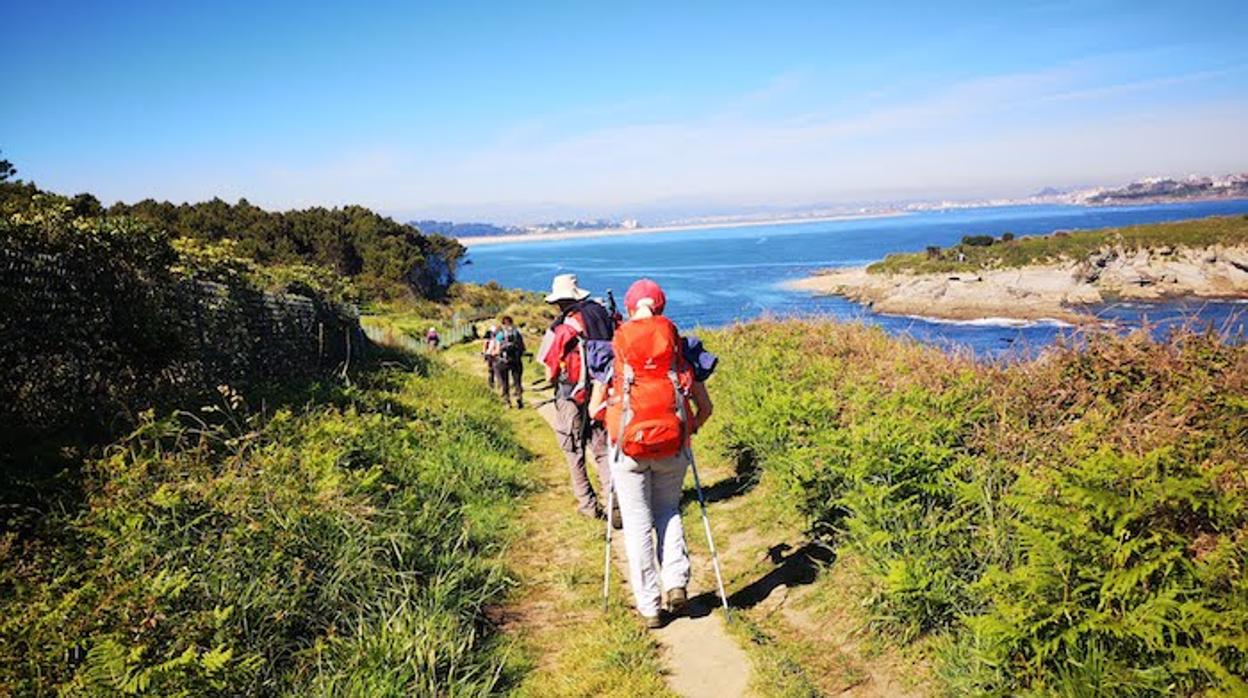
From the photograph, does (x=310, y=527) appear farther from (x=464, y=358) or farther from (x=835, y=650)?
(x=464, y=358)

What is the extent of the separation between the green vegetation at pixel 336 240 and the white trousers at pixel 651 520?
3596cm

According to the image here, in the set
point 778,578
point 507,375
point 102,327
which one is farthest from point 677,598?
point 507,375

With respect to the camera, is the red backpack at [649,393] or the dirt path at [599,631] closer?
the dirt path at [599,631]

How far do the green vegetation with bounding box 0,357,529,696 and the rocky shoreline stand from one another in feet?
180

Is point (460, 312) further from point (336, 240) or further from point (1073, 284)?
point (1073, 284)

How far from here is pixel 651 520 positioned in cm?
469

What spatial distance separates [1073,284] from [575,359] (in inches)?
2644

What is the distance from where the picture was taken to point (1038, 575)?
10.6 feet

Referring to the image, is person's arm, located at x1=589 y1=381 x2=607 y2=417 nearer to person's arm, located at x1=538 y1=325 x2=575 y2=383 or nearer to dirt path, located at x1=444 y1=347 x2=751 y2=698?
person's arm, located at x1=538 y1=325 x2=575 y2=383

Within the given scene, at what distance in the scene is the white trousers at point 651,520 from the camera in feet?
15.0

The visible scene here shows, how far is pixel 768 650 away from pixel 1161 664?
2038mm

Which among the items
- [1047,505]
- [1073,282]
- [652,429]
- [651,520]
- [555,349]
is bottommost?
[1073,282]

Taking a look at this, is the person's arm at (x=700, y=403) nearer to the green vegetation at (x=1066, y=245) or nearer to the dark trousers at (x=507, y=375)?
the dark trousers at (x=507, y=375)

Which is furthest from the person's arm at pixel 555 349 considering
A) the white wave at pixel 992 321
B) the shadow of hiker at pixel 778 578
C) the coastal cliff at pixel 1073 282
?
the coastal cliff at pixel 1073 282
